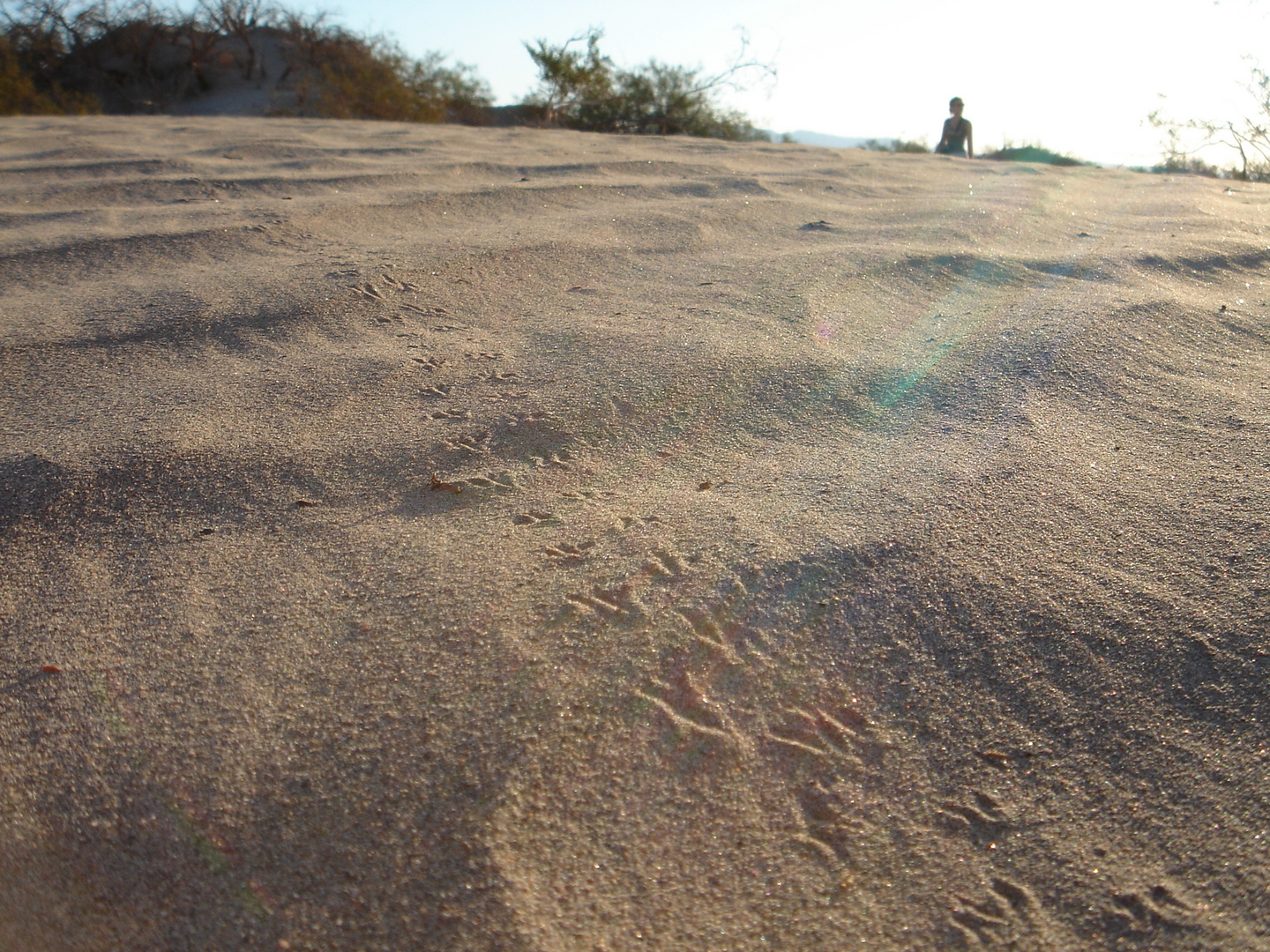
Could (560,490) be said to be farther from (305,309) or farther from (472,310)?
(305,309)

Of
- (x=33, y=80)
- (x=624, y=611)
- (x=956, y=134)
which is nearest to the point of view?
(x=624, y=611)

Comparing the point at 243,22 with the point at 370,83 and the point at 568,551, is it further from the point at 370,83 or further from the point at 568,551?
the point at 568,551

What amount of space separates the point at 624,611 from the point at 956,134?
270 inches

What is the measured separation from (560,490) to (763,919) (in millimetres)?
764

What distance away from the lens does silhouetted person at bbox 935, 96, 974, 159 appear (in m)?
6.65

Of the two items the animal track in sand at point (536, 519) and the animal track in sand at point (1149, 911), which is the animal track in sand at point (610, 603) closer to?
the animal track in sand at point (536, 519)

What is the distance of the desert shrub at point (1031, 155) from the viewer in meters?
7.34

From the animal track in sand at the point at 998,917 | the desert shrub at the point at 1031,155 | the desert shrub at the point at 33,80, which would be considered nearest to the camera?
the animal track in sand at the point at 998,917

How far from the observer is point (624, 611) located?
1143mm

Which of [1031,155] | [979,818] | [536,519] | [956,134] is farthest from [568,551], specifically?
[1031,155]

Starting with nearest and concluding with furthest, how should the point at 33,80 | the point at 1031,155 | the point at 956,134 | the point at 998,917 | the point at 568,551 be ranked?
the point at 998,917 → the point at 568,551 → the point at 956,134 → the point at 1031,155 → the point at 33,80

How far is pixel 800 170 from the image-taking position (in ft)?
13.8

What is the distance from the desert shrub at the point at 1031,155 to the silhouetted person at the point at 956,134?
61 centimetres

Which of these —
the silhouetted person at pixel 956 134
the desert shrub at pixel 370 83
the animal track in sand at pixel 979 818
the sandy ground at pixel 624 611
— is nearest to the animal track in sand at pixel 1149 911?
the sandy ground at pixel 624 611
